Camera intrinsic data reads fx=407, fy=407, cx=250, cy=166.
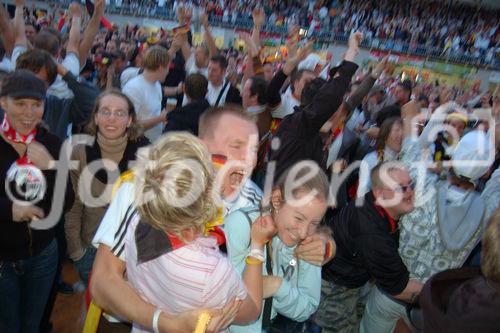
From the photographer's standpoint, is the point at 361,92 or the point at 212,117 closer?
the point at 212,117

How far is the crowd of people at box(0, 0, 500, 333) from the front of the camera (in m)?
1.20

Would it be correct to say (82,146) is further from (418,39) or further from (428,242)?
(418,39)

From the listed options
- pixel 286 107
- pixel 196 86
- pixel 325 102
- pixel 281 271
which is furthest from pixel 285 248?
pixel 286 107

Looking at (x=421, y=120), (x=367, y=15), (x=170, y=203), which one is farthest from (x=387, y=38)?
(x=170, y=203)

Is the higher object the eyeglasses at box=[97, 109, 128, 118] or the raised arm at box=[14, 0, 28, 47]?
the raised arm at box=[14, 0, 28, 47]

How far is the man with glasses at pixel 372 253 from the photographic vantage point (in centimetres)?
210

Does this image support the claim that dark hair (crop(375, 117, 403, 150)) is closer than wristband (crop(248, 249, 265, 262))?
No

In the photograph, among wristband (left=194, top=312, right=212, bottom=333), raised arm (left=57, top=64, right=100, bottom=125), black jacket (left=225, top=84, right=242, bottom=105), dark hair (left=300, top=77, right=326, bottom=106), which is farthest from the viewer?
black jacket (left=225, top=84, right=242, bottom=105)

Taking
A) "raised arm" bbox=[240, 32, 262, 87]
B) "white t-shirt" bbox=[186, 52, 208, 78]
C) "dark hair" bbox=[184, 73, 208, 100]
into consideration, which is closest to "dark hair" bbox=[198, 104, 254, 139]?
"dark hair" bbox=[184, 73, 208, 100]

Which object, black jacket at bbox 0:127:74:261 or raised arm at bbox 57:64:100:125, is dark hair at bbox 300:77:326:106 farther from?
black jacket at bbox 0:127:74:261

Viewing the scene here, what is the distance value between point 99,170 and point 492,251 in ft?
6.33

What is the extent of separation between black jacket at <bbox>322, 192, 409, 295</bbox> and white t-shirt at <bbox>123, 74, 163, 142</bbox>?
6.60ft

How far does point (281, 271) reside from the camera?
5.65 feet

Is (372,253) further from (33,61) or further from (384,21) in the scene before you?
(384,21)
